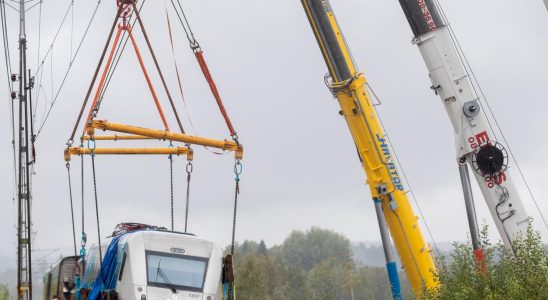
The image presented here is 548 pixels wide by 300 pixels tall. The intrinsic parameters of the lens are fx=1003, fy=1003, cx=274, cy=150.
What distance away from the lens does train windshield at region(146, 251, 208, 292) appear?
1001 inches

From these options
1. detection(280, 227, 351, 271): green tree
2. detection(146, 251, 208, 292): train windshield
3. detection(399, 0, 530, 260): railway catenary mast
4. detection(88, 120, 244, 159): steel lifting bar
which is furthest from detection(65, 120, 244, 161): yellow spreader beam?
detection(280, 227, 351, 271): green tree

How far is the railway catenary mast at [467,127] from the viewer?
23.1 meters

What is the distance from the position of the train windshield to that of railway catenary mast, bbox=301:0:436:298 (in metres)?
4.86

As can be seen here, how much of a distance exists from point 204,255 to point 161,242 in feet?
3.93

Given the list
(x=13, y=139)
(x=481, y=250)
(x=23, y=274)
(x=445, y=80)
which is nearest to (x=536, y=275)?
(x=481, y=250)

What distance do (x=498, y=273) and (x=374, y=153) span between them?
589cm

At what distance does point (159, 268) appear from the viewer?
2562cm

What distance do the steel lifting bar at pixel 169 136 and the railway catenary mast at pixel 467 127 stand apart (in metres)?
6.23

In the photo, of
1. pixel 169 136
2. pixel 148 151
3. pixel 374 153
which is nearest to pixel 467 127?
pixel 374 153

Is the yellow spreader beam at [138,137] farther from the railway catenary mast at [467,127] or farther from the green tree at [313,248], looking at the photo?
the green tree at [313,248]

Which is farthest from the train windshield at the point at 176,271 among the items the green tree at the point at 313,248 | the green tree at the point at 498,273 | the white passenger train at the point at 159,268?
the green tree at the point at 313,248

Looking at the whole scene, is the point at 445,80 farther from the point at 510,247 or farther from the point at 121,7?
the point at 121,7

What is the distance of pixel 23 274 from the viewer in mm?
38750

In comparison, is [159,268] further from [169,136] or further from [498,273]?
[498,273]
